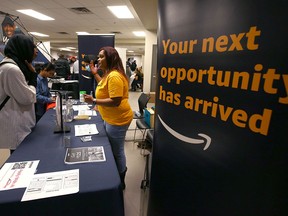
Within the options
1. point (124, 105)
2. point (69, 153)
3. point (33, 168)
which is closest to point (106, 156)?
point (69, 153)

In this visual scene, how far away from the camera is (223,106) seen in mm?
720

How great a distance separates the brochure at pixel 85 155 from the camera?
1.16 m

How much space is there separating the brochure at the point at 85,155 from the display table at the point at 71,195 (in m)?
0.03

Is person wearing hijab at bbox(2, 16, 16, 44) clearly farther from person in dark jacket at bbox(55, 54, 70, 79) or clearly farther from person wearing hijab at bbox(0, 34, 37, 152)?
person in dark jacket at bbox(55, 54, 70, 79)

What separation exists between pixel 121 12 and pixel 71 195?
4856 mm

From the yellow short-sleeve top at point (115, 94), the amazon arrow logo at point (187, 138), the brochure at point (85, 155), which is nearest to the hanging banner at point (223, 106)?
the amazon arrow logo at point (187, 138)

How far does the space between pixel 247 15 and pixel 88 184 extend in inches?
38.4

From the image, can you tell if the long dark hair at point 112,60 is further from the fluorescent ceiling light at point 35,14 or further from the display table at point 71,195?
the fluorescent ceiling light at point 35,14

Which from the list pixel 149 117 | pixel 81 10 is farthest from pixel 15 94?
pixel 81 10

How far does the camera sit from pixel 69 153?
4.04 ft

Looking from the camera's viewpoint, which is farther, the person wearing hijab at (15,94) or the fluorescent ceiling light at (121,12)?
the fluorescent ceiling light at (121,12)

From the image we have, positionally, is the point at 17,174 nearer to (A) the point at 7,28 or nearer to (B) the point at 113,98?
(B) the point at 113,98

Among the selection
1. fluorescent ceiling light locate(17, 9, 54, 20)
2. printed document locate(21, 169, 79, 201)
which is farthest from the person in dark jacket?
printed document locate(21, 169, 79, 201)

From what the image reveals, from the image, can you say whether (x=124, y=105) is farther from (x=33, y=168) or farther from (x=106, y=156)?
(x=33, y=168)
